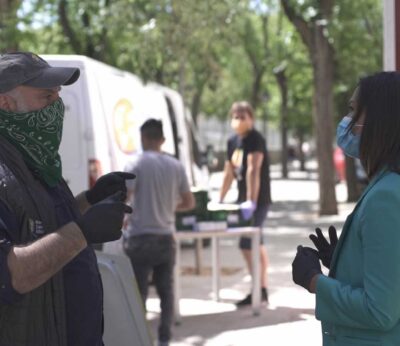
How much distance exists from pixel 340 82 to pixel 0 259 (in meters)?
18.5

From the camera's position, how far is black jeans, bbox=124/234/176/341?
6062 millimetres

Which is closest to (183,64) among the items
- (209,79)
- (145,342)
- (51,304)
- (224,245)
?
(209,79)

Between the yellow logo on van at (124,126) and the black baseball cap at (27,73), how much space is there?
5287 mm

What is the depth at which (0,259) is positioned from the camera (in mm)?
2072

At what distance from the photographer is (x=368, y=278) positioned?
2.24 metres

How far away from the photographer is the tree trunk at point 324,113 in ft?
51.0

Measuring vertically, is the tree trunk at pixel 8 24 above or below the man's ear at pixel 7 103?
above

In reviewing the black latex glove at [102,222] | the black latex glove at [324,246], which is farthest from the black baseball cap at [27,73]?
the black latex glove at [324,246]

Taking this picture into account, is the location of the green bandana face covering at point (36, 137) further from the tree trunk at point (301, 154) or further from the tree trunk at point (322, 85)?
the tree trunk at point (301, 154)

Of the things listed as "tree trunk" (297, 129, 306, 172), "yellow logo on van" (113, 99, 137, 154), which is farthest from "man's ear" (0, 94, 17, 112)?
"tree trunk" (297, 129, 306, 172)

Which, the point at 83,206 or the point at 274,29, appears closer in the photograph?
the point at 83,206

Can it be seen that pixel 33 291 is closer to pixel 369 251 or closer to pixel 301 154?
pixel 369 251

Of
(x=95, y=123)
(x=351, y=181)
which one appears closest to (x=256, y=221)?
(x=95, y=123)

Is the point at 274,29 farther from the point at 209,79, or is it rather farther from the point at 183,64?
the point at 183,64
